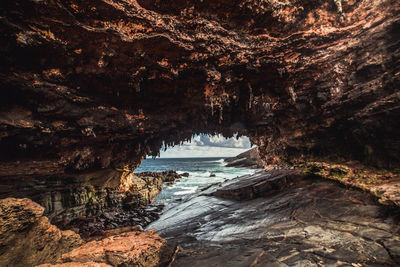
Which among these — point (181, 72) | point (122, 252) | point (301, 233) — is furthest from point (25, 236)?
point (181, 72)

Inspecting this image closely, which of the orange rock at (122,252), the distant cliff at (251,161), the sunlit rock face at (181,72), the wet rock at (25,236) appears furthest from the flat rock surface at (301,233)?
the distant cliff at (251,161)

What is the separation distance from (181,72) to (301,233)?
7.12m

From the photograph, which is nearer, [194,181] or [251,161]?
[194,181]

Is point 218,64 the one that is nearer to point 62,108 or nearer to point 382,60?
point 382,60

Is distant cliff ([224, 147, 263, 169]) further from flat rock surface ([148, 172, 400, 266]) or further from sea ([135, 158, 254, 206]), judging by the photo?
flat rock surface ([148, 172, 400, 266])

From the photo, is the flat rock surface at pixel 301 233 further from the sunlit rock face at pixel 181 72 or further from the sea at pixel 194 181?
the sea at pixel 194 181

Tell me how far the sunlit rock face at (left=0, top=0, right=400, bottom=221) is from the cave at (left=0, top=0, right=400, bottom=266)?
0.16 feet

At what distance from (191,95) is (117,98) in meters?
3.72

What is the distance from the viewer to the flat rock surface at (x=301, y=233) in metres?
3.06

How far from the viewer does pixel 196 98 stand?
8477 millimetres

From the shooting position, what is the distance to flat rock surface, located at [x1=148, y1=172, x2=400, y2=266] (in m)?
3.06

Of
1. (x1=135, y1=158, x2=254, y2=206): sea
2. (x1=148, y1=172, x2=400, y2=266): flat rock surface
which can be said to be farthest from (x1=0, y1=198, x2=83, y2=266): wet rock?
(x1=135, y1=158, x2=254, y2=206): sea

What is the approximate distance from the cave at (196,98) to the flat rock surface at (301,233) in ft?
0.17

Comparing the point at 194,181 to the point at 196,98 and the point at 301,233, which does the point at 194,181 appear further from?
the point at 301,233
